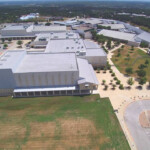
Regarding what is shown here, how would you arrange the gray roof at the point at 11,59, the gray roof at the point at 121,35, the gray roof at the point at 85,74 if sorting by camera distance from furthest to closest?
the gray roof at the point at 121,35
the gray roof at the point at 11,59
the gray roof at the point at 85,74

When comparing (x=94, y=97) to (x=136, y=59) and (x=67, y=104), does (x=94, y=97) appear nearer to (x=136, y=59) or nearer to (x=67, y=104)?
(x=67, y=104)

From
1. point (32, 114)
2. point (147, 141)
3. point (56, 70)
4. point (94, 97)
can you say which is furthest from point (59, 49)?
point (147, 141)

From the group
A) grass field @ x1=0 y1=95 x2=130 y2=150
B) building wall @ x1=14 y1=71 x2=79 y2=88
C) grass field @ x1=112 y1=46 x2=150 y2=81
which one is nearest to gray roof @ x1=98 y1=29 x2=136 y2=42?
grass field @ x1=112 y1=46 x2=150 y2=81

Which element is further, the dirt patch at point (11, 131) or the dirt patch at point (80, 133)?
the dirt patch at point (11, 131)

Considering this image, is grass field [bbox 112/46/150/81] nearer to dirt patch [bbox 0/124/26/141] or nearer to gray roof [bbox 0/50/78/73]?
gray roof [bbox 0/50/78/73]

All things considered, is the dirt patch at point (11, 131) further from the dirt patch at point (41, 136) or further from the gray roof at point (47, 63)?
the gray roof at point (47, 63)

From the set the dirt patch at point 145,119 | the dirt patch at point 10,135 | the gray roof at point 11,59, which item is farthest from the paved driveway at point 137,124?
the gray roof at point 11,59

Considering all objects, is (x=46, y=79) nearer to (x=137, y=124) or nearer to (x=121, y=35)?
(x=137, y=124)
